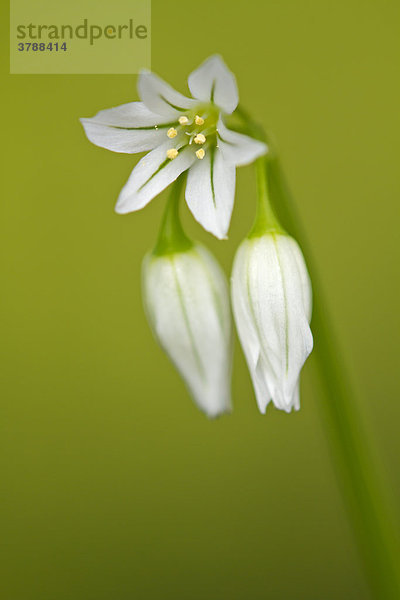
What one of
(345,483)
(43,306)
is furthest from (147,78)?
(43,306)

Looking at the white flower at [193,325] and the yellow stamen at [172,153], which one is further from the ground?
the yellow stamen at [172,153]

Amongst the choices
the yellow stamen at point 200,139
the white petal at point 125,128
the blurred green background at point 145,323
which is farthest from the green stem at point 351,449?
the blurred green background at point 145,323

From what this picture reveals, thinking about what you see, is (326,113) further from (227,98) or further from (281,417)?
(227,98)

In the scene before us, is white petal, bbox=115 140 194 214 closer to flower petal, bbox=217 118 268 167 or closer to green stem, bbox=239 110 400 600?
flower petal, bbox=217 118 268 167

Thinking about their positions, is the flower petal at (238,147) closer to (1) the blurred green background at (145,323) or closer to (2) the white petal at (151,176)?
(2) the white petal at (151,176)

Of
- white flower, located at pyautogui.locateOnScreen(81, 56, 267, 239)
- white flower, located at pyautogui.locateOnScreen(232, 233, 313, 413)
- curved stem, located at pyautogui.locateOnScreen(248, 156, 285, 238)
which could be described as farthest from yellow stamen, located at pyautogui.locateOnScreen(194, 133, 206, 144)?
white flower, located at pyautogui.locateOnScreen(232, 233, 313, 413)

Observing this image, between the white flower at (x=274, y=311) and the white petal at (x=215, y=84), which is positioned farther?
the white flower at (x=274, y=311)

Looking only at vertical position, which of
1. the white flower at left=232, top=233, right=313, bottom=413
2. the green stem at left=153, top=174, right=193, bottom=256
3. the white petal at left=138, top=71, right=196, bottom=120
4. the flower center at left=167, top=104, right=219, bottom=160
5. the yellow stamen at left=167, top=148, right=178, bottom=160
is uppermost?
the white petal at left=138, top=71, right=196, bottom=120
